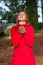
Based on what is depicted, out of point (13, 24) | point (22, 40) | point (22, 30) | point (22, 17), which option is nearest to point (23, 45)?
point (22, 40)

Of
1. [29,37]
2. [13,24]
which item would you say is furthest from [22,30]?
[13,24]

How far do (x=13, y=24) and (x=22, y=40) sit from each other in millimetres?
→ 11524

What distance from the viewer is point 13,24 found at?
15.4 meters

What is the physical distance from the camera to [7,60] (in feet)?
26.1

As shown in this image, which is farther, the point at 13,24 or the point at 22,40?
the point at 13,24

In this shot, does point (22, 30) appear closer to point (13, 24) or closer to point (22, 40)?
point (22, 40)

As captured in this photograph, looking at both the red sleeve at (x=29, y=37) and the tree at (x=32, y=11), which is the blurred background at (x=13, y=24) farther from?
the red sleeve at (x=29, y=37)

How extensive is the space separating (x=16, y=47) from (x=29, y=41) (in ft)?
0.77

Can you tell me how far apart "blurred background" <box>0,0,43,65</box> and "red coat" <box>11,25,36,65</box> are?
3.59 meters

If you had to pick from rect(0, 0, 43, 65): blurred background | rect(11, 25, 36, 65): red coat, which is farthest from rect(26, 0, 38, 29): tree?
rect(11, 25, 36, 65): red coat

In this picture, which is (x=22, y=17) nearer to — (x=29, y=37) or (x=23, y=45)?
(x=29, y=37)

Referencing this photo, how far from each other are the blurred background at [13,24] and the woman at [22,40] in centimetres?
361

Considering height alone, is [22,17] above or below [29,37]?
above

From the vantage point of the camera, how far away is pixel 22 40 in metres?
3.85
